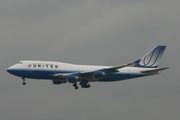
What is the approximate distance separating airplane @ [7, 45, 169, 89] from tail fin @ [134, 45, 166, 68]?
71cm

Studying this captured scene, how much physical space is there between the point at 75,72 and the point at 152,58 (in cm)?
1827

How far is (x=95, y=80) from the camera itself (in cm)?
10931

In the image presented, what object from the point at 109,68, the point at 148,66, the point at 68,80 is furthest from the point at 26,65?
the point at 148,66


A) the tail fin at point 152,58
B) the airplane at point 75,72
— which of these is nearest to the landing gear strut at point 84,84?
the airplane at point 75,72

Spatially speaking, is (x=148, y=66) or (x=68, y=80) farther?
(x=148, y=66)

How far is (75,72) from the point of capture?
108 m

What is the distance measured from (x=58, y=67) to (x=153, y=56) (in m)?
22.1

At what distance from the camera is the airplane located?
104625 mm

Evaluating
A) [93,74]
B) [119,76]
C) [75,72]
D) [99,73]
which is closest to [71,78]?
[75,72]

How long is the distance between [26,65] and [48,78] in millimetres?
4868

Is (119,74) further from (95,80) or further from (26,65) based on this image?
(26,65)

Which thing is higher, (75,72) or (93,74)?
(75,72)

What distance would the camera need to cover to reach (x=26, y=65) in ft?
344

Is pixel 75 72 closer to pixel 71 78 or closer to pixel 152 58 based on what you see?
pixel 71 78
